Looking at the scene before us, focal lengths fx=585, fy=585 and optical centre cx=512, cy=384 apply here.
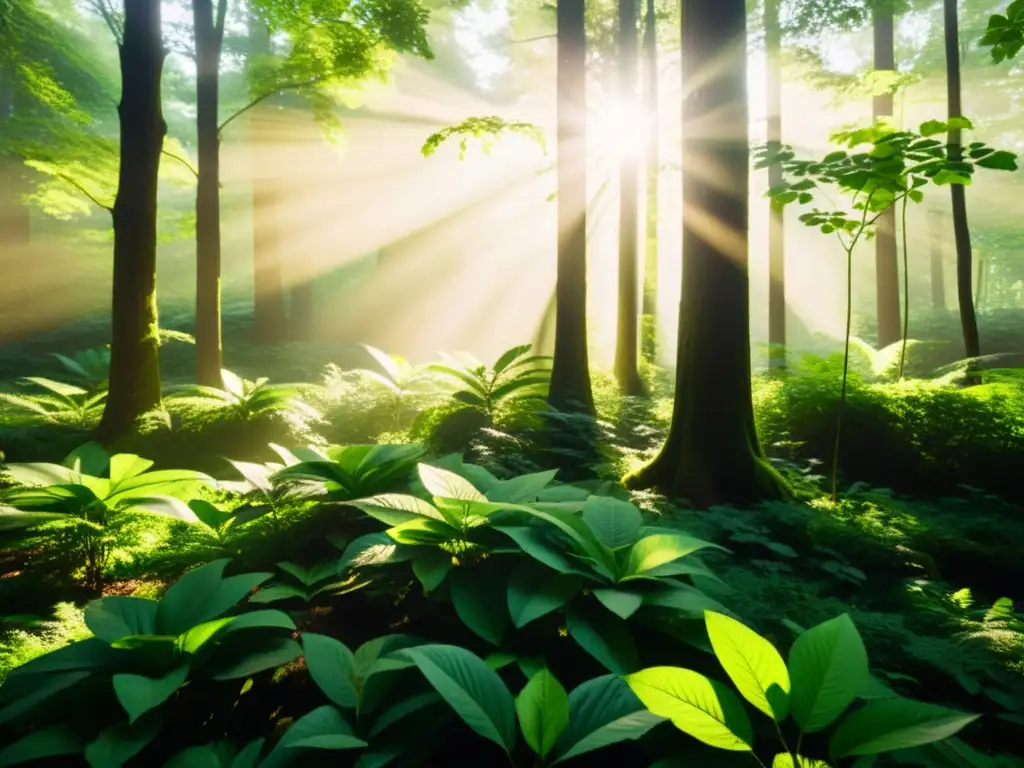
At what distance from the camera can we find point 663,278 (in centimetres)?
3934

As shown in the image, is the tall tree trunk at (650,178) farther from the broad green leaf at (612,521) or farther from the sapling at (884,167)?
the broad green leaf at (612,521)

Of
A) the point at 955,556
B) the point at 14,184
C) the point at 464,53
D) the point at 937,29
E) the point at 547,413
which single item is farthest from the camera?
the point at 464,53

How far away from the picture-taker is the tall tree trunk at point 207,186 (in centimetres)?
806

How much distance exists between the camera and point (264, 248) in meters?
15.2

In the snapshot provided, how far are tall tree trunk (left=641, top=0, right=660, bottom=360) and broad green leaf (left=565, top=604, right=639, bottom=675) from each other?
12.1 m

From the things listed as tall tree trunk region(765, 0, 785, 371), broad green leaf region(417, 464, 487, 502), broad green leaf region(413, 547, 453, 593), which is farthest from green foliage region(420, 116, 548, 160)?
tall tree trunk region(765, 0, 785, 371)

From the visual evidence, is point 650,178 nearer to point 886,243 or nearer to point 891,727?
point 886,243

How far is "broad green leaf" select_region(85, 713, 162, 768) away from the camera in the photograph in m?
1.33

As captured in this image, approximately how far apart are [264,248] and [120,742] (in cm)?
1554

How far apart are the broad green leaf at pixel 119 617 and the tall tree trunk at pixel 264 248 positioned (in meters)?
14.6

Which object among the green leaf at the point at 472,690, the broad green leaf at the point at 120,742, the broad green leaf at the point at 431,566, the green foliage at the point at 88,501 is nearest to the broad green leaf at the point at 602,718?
the green leaf at the point at 472,690

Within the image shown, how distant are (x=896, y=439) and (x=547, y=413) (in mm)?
3151

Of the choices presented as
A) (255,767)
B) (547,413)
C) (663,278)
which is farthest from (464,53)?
(255,767)

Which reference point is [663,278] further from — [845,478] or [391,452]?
[391,452]
